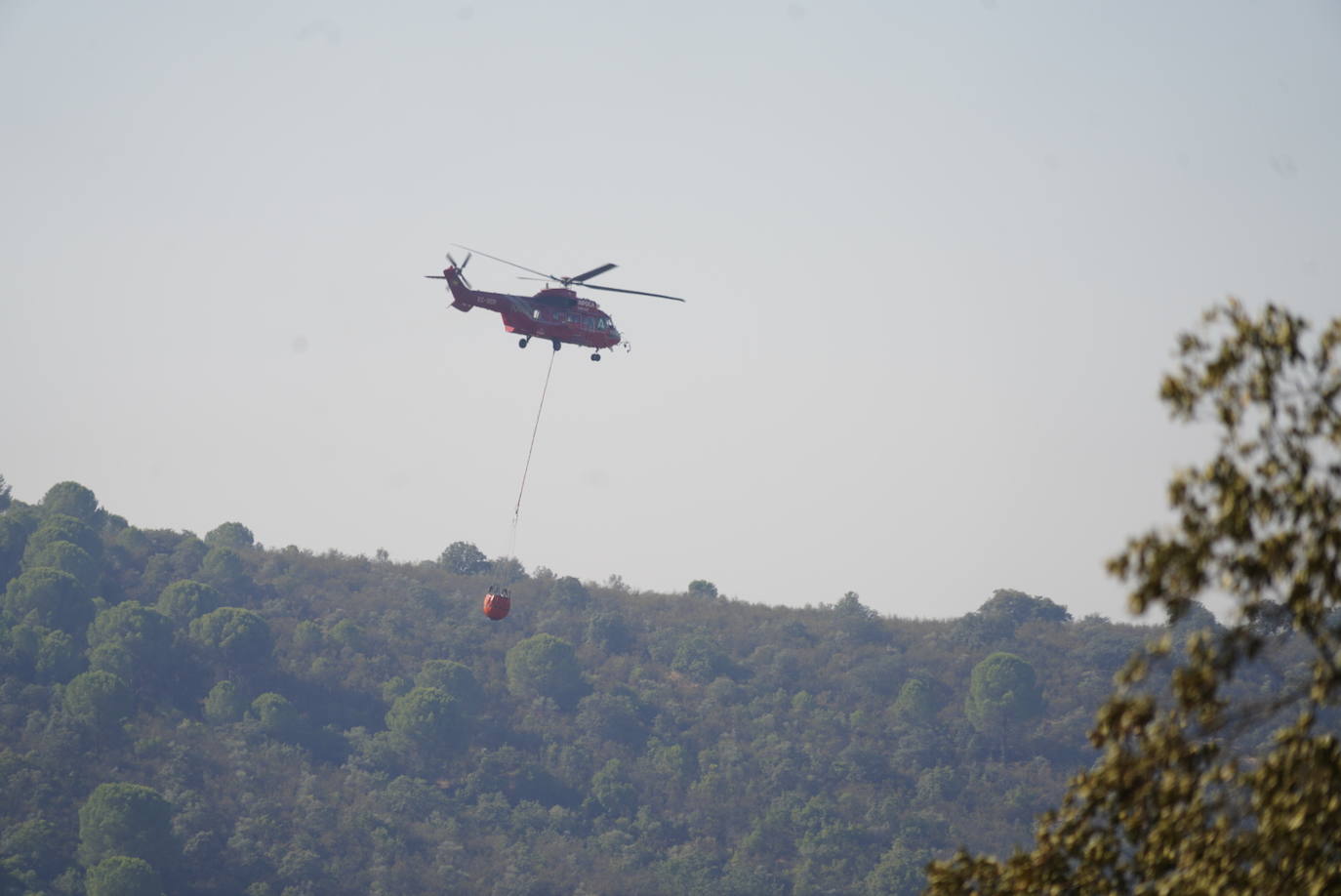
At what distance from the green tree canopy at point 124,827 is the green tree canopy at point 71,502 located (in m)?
41.6

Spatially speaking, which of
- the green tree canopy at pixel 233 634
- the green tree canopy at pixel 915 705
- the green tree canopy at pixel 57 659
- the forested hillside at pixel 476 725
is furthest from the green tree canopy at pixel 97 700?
the green tree canopy at pixel 915 705

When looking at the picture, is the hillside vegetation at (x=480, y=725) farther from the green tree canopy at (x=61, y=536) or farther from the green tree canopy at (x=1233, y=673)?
the green tree canopy at (x=1233, y=673)

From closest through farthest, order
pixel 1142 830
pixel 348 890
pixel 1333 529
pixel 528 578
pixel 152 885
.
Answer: pixel 1333 529 < pixel 1142 830 < pixel 152 885 < pixel 348 890 < pixel 528 578

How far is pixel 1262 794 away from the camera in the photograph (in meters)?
13.0

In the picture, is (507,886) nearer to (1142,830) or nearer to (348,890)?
(348,890)

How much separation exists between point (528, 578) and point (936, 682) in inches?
1473

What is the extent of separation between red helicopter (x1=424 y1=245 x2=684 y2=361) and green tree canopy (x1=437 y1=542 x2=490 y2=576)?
307 feet

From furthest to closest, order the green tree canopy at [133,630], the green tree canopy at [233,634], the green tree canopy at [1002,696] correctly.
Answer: the green tree canopy at [1002,696], the green tree canopy at [233,634], the green tree canopy at [133,630]

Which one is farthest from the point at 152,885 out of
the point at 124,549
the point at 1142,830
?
the point at 1142,830

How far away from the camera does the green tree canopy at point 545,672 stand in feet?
387

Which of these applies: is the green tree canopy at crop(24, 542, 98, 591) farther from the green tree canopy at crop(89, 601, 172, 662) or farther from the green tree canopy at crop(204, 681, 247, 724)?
the green tree canopy at crop(204, 681, 247, 724)

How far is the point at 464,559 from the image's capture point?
138500mm

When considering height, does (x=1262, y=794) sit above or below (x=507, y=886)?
above

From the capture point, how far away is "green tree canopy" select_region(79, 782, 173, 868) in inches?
3406
